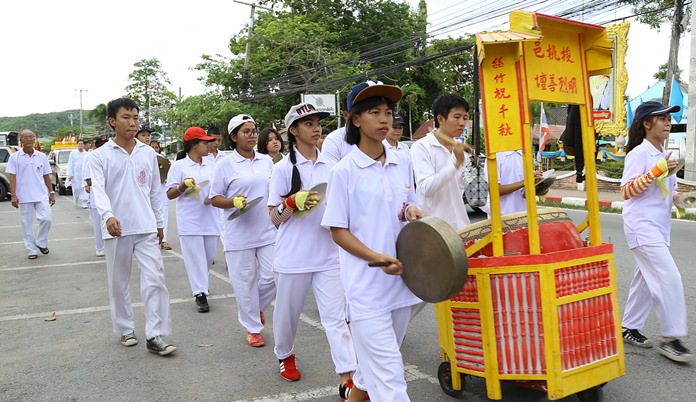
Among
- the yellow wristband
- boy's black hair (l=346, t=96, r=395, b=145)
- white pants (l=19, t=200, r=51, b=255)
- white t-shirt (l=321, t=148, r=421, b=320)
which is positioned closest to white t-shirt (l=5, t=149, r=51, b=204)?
white pants (l=19, t=200, r=51, b=255)

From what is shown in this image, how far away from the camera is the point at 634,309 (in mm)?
4434

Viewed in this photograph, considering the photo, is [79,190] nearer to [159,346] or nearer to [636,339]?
[159,346]

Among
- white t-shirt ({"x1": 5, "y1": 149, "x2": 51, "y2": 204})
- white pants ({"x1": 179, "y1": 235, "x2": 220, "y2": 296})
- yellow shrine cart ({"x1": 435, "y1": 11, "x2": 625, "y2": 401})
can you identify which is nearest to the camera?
yellow shrine cart ({"x1": 435, "y1": 11, "x2": 625, "y2": 401})

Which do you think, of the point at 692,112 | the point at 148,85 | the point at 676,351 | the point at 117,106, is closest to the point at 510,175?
the point at 676,351

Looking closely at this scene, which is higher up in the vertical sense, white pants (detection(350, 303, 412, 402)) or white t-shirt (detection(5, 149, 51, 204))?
white t-shirt (detection(5, 149, 51, 204))

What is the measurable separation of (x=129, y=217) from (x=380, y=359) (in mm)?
2775

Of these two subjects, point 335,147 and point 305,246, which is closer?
point 305,246

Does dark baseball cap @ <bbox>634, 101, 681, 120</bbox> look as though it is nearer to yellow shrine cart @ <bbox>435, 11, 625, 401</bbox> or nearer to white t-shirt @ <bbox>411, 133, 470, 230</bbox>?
yellow shrine cart @ <bbox>435, 11, 625, 401</bbox>

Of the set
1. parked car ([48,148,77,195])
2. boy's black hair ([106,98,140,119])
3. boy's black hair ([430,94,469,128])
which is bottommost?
boy's black hair ([430,94,469,128])

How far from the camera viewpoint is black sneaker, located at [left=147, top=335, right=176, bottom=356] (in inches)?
183

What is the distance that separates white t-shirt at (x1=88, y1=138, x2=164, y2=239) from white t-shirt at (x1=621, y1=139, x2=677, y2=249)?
11.7 ft

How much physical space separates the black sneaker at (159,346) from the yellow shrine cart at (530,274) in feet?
7.50

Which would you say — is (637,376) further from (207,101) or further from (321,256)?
(207,101)

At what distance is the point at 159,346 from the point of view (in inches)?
183
